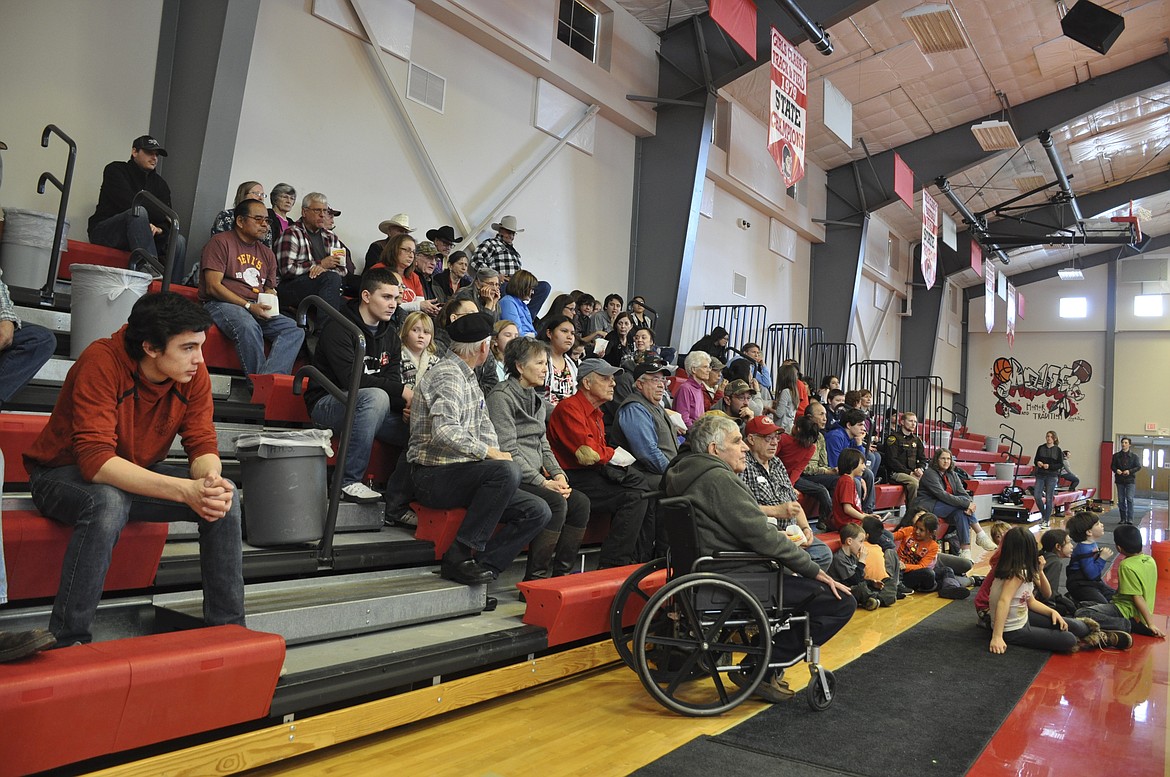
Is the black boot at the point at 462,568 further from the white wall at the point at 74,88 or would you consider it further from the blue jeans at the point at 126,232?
the white wall at the point at 74,88

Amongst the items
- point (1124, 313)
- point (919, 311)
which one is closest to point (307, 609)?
point (919, 311)

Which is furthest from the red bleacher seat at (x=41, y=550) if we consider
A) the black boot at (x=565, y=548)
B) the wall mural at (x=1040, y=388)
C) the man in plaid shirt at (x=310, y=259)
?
the wall mural at (x=1040, y=388)

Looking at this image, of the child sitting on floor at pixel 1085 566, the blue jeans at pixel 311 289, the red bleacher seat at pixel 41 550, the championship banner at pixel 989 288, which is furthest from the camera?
the championship banner at pixel 989 288

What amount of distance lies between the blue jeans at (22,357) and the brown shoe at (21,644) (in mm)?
1639

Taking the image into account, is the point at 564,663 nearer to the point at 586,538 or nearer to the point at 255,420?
the point at 586,538

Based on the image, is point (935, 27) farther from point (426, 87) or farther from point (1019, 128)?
point (426, 87)

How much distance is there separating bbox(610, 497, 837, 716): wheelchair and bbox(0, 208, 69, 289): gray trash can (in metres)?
3.74

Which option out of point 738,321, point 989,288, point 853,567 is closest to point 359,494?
point 853,567

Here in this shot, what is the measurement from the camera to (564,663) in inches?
154

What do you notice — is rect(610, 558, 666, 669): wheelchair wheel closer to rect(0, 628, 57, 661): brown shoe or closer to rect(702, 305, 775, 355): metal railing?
rect(0, 628, 57, 661): brown shoe

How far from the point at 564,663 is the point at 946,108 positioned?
12756 millimetres

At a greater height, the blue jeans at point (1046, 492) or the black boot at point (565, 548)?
the blue jeans at point (1046, 492)

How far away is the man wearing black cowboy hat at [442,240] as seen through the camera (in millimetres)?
7172

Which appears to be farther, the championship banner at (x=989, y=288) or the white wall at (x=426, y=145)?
the championship banner at (x=989, y=288)
